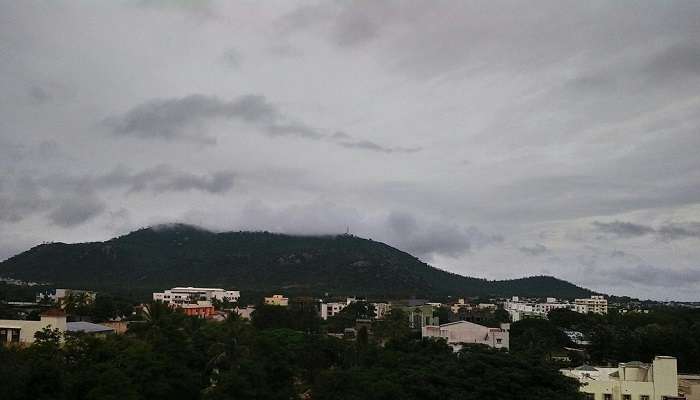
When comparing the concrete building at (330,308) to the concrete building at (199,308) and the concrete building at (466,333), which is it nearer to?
the concrete building at (199,308)

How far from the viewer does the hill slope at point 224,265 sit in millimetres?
145750

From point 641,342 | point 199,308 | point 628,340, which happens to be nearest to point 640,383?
point 641,342

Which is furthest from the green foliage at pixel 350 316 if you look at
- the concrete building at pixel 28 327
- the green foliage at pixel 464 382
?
the green foliage at pixel 464 382

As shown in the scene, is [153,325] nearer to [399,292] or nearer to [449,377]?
[449,377]

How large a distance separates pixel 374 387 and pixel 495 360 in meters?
5.75

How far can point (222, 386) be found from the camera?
27141 millimetres

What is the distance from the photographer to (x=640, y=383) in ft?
109

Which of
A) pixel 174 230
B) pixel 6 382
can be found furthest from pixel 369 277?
pixel 6 382

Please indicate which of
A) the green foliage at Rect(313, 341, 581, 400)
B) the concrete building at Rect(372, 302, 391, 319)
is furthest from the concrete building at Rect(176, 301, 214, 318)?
the green foliage at Rect(313, 341, 581, 400)

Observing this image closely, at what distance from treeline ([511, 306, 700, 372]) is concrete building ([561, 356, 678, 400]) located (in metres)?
9.80

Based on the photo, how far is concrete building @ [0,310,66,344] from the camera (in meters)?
39.0

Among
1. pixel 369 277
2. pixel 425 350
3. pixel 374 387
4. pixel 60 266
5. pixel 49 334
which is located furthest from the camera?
pixel 369 277

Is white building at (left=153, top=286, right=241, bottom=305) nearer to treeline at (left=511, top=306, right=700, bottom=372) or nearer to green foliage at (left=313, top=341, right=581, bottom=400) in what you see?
treeline at (left=511, top=306, right=700, bottom=372)

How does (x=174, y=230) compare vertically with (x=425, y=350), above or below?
above
